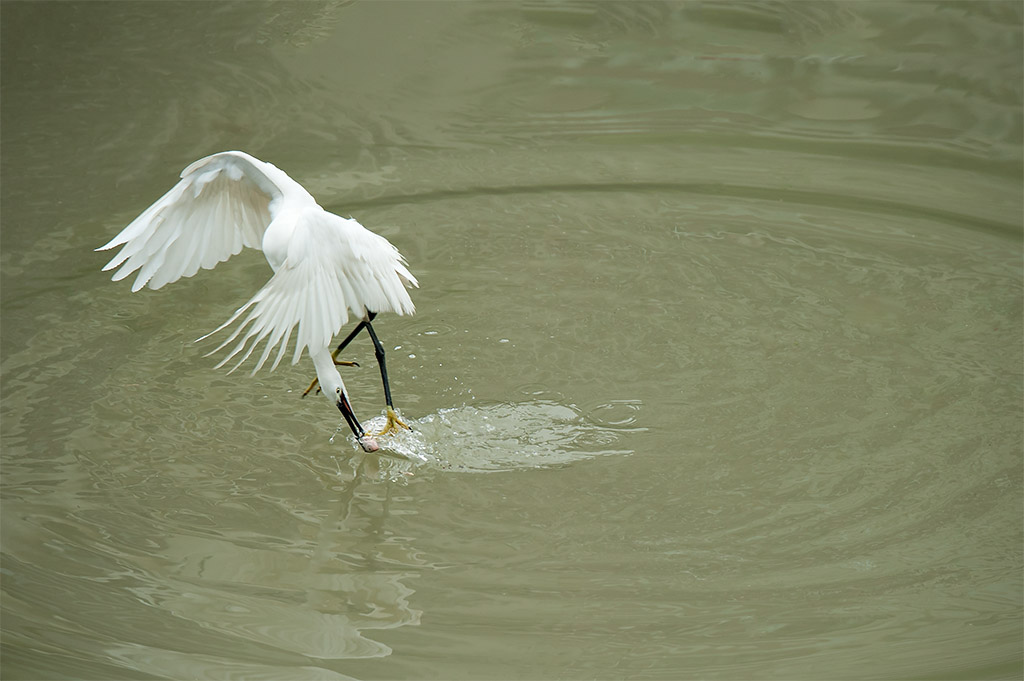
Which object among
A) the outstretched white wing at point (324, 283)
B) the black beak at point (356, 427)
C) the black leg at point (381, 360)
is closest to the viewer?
the outstretched white wing at point (324, 283)

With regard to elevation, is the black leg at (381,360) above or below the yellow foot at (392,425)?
above

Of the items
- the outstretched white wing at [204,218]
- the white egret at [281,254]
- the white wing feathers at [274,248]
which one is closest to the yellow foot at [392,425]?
the white egret at [281,254]

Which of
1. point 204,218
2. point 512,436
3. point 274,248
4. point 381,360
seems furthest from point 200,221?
point 512,436

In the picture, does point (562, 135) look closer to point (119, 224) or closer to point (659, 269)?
point (659, 269)

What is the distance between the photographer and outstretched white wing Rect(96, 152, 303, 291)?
2873mm

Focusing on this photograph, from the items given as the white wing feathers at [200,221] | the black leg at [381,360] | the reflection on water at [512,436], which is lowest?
the reflection on water at [512,436]

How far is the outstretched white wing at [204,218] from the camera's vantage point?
2873 mm

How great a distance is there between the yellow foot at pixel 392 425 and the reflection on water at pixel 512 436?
14 millimetres

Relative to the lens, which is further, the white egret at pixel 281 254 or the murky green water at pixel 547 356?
the white egret at pixel 281 254

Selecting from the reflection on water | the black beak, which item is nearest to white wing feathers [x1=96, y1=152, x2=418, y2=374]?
the black beak

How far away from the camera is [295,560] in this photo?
2520 mm

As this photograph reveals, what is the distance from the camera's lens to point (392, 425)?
9.38 feet

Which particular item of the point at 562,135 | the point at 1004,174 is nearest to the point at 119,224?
the point at 562,135

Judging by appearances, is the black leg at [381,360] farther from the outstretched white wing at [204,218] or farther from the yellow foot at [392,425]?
the outstretched white wing at [204,218]
